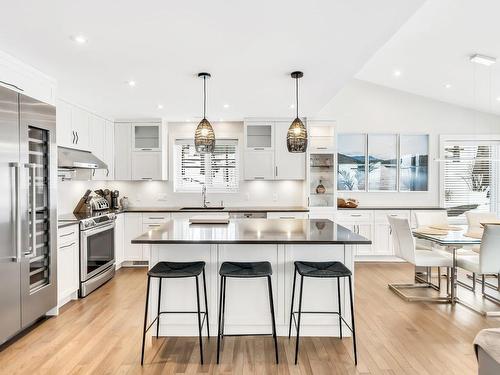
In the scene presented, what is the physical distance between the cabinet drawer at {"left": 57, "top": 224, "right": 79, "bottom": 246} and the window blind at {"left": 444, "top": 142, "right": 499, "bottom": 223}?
6137 mm

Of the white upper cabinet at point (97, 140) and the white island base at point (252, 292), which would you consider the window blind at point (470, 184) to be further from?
the white upper cabinet at point (97, 140)

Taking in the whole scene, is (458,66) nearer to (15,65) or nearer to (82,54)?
(82,54)

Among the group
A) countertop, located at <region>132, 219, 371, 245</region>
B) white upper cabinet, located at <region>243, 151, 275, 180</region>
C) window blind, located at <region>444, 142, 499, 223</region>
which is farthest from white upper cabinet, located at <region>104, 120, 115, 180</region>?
window blind, located at <region>444, 142, 499, 223</region>

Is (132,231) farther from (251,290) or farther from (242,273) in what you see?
(242,273)

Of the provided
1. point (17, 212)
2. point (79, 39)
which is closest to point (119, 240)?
point (17, 212)

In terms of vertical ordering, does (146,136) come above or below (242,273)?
above

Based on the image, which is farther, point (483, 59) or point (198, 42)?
point (483, 59)

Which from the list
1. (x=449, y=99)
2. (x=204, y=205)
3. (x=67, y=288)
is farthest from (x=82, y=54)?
(x=449, y=99)

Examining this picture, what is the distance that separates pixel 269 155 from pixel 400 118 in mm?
2601

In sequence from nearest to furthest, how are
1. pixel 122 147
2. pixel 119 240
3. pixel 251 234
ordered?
pixel 251 234, pixel 119 240, pixel 122 147

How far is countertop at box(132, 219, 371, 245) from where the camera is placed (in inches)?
101

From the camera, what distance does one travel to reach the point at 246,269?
2.63 metres

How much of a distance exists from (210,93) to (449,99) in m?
4.40

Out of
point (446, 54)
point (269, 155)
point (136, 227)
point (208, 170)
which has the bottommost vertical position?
point (136, 227)
